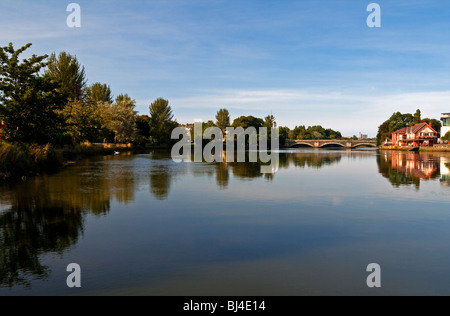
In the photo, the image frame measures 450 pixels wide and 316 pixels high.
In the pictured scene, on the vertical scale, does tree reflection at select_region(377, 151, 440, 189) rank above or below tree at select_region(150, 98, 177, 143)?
below

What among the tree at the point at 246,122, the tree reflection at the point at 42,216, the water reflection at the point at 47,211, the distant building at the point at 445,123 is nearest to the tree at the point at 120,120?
the water reflection at the point at 47,211

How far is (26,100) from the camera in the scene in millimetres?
31375

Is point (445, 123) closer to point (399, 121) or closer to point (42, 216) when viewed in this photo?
point (399, 121)

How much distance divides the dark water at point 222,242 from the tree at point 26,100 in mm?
14158

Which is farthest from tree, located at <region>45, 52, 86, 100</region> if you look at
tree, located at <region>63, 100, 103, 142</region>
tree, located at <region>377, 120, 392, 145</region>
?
tree, located at <region>377, 120, 392, 145</region>

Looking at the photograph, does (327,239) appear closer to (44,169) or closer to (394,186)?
(394,186)

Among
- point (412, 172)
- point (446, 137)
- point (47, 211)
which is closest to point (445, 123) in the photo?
point (446, 137)

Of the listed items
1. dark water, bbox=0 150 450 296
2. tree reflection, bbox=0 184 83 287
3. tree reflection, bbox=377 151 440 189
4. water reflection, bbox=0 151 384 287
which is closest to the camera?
dark water, bbox=0 150 450 296

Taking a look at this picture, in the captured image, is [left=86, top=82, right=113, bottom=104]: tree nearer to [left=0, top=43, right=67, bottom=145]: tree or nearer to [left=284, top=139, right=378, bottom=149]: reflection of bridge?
[left=0, top=43, right=67, bottom=145]: tree

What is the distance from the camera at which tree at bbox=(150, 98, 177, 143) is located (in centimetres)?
11744

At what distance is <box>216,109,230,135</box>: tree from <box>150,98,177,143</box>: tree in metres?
35.2

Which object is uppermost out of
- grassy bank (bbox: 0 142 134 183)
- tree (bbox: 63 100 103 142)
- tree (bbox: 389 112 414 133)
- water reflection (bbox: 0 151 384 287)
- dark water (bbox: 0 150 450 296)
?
tree (bbox: 389 112 414 133)

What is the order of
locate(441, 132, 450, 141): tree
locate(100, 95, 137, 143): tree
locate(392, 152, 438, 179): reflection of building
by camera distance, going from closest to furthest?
locate(392, 152, 438, 179): reflection of building → locate(100, 95, 137, 143): tree → locate(441, 132, 450, 141): tree

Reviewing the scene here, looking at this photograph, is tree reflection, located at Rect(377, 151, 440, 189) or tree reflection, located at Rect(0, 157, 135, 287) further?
tree reflection, located at Rect(377, 151, 440, 189)
